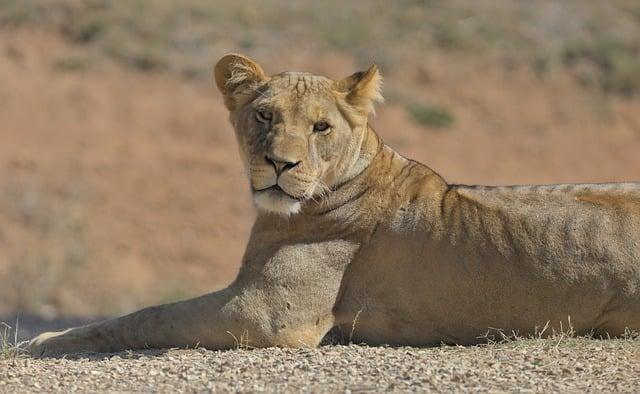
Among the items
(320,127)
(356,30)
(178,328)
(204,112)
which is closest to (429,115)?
(356,30)

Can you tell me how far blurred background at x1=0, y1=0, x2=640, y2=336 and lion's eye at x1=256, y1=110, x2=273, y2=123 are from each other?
8.85 meters

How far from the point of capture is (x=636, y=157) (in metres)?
25.5

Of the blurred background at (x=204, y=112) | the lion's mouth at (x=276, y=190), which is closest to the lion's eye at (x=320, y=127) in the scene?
the lion's mouth at (x=276, y=190)

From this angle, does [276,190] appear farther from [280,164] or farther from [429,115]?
[429,115]

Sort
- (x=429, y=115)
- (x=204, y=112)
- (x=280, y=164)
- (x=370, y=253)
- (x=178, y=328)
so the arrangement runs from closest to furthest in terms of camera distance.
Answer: (x=280, y=164) → (x=178, y=328) → (x=370, y=253) → (x=204, y=112) → (x=429, y=115)

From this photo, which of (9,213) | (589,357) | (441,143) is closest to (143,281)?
(9,213)

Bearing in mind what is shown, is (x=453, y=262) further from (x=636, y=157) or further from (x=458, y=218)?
(x=636, y=157)

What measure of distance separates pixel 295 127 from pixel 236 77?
2.44ft

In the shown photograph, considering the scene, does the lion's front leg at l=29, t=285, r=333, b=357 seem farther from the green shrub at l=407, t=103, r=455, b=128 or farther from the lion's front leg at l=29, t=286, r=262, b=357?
the green shrub at l=407, t=103, r=455, b=128

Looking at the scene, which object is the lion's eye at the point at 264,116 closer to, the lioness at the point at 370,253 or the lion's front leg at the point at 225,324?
the lioness at the point at 370,253

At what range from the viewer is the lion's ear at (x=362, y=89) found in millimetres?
7430

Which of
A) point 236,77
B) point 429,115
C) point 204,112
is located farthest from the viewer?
point 429,115

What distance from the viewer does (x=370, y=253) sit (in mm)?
7359

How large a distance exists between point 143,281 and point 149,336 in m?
11.4
